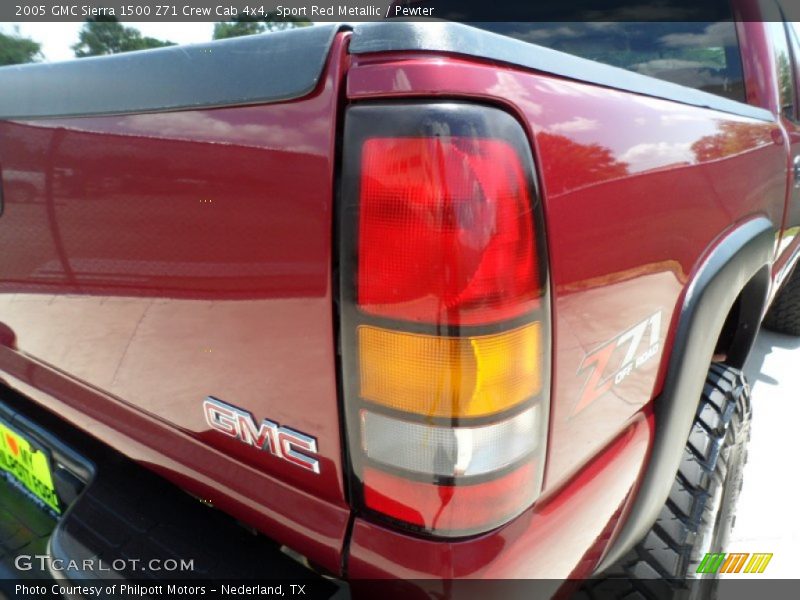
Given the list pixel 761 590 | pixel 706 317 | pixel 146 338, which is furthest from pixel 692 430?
pixel 146 338

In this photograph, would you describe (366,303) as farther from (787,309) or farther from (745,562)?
(787,309)

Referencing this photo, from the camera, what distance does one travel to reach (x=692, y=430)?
1540 millimetres

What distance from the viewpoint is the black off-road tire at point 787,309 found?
369 centimetres

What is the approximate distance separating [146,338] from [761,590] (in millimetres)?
1969

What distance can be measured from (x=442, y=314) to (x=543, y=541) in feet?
1.49

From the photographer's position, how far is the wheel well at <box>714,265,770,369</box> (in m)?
2.02

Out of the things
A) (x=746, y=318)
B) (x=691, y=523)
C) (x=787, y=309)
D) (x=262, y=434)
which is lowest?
(x=787, y=309)

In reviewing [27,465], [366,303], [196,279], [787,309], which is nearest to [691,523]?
[366,303]

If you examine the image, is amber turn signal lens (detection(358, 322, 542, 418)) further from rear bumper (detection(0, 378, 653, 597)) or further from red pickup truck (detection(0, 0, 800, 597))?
rear bumper (detection(0, 378, 653, 597))

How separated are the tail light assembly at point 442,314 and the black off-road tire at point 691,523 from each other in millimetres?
631

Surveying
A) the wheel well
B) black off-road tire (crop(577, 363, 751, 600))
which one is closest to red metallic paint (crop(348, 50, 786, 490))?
black off-road tire (crop(577, 363, 751, 600))

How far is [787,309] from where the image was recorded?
3734 mm

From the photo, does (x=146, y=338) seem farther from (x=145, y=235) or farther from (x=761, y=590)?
(x=761, y=590)

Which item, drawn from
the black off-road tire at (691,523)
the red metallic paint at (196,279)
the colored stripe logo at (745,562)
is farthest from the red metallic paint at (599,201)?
the colored stripe logo at (745,562)
